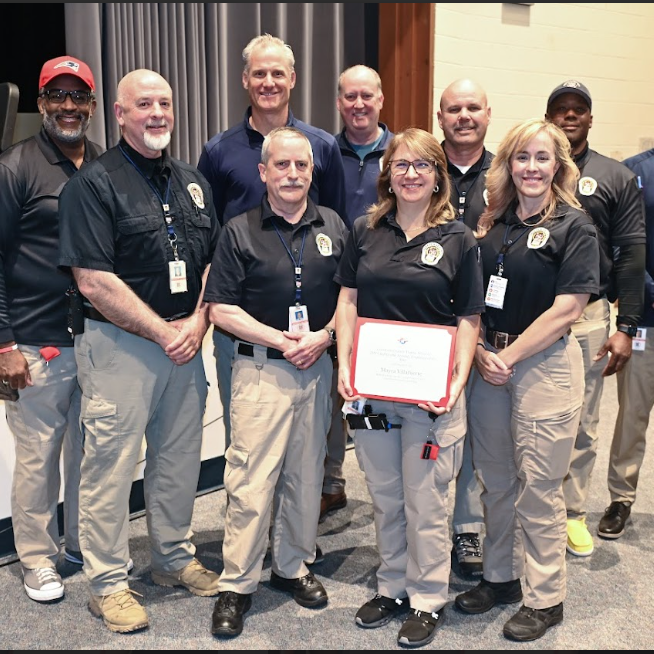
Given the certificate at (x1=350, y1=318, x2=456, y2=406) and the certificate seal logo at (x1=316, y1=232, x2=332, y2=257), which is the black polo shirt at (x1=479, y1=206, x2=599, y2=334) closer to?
the certificate at (x1=350, y1=318, x2=456, y2=406)

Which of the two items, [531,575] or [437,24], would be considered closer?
[531,575]

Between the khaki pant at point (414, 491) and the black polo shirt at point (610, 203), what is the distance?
3.30 ft

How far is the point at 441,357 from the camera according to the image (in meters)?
2.46

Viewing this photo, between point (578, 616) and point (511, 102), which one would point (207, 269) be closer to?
point (578, 616)

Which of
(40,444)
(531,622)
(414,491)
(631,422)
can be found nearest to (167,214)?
(40,444)

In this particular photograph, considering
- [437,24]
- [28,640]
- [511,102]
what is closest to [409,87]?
[437,24]

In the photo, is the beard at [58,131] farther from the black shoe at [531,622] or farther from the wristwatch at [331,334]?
the black shoe at [531,622]

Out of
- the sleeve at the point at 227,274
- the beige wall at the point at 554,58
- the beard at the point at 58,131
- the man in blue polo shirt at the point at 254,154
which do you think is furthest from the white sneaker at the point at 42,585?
the beige wall at the point at 554,58

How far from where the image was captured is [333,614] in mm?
2801

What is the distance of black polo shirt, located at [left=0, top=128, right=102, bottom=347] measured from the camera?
272cm

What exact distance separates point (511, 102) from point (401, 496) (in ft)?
13.0

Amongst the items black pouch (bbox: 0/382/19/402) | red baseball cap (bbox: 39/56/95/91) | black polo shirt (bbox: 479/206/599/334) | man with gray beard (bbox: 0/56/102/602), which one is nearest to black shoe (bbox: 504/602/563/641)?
black polo shirt (bbox: 479/206/599/334)

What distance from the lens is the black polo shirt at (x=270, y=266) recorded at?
103 inches

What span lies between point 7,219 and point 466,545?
211 cm
